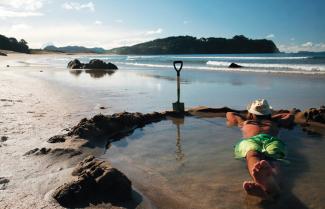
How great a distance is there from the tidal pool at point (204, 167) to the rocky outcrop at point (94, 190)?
395 millimetres

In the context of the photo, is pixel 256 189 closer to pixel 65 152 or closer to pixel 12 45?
pixel 65 152

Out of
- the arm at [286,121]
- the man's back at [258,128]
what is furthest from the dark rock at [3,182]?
the arm at [286,121]

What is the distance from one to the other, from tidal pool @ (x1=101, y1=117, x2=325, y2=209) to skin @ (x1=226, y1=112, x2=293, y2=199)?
12 cm

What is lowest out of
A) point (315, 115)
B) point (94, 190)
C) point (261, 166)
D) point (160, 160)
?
point (160, 160)

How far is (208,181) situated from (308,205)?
4.39 feet

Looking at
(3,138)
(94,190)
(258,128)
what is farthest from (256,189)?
(3,138)

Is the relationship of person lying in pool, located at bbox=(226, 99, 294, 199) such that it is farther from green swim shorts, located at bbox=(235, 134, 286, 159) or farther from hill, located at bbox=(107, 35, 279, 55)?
hill, located at bbox=(107, 35, 279, 55)

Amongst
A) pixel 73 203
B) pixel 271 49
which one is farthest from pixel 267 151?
pixel 271 49

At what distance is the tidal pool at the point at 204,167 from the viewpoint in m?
4.48

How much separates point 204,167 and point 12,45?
101886mm

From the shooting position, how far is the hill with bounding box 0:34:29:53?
313 feet

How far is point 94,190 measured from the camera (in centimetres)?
448

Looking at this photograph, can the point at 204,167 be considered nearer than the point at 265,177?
No

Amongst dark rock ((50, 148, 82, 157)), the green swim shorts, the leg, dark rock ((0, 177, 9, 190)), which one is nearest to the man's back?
the green swim shorts
